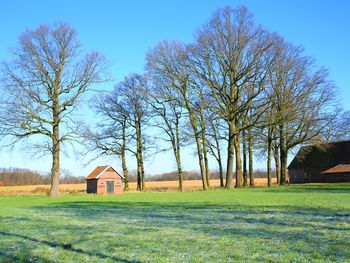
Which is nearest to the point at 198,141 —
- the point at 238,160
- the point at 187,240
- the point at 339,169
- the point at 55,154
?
the point at 238,160

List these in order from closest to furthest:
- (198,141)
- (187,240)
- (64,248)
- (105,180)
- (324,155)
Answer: (64,248) < (187,240) < (198,141) < (105,180) < (324,155)

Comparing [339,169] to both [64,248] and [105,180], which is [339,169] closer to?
[105,180]

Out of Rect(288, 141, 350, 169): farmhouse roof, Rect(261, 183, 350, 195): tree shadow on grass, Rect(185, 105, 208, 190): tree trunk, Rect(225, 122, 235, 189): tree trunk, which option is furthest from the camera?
Rect(288, 141, 350, 169): farmhouse roof

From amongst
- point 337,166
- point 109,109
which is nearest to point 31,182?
point 109,109

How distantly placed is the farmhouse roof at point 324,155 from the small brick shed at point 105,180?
29.5m

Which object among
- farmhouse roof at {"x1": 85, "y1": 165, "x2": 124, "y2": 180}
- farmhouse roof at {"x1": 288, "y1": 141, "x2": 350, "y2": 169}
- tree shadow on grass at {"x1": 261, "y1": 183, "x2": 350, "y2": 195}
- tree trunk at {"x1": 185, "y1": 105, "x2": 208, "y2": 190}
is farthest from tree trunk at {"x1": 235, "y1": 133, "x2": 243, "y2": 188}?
farmhouse roof at {"x1": 85, "y1": 165, "x2": 124, "y2": 180}

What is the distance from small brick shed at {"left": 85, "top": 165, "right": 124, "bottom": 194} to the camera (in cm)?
5491

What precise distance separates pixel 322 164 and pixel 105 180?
116 ft

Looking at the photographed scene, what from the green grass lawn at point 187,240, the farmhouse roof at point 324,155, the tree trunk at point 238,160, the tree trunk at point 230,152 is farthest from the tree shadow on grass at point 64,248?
the farmhouse roof at point 324,155

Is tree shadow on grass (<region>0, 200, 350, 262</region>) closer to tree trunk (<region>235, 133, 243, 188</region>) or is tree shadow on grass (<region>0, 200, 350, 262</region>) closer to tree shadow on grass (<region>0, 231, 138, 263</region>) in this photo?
tree shadow on grass (<region>0, 231, 138, 263</region>)

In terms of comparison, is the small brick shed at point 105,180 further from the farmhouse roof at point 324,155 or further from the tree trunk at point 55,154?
the farmhouse roof at point 324,155

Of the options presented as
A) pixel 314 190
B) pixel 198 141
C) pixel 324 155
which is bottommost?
pixel 314 190

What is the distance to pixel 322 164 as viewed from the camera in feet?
213

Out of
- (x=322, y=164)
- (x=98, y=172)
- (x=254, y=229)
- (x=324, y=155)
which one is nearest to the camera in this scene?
(x=254, y=229)
